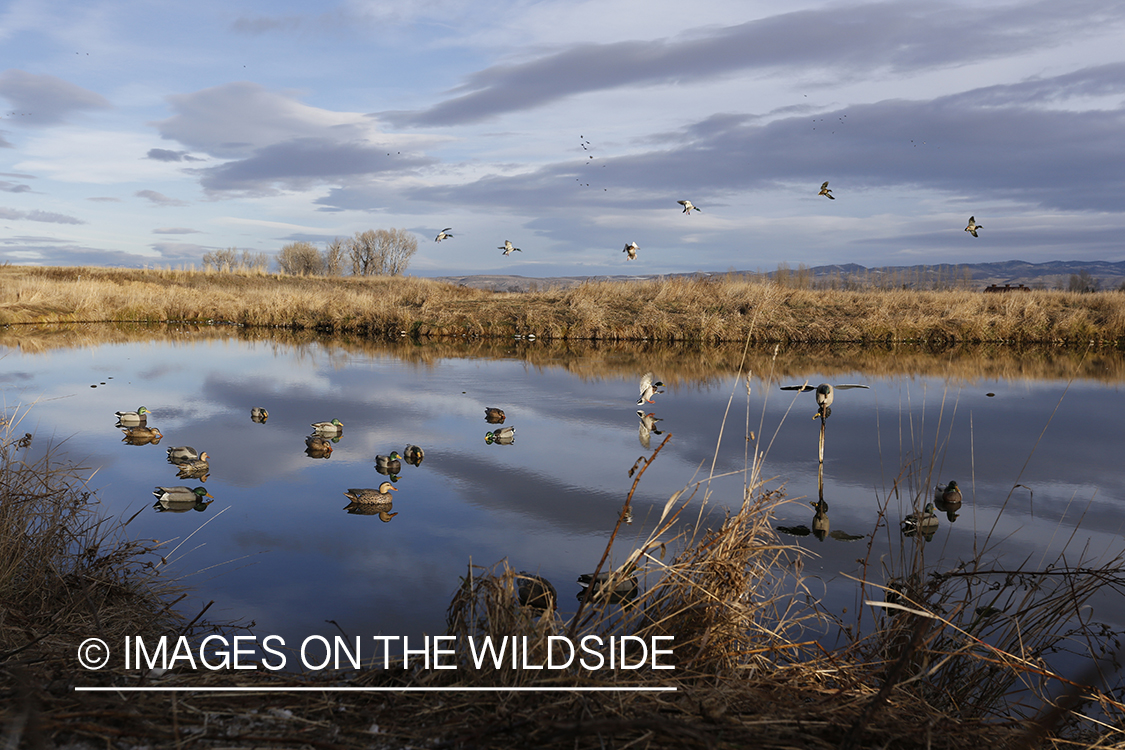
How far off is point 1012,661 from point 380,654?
2820 mm

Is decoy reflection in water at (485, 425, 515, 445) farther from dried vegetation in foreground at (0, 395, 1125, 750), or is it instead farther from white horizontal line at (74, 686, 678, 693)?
white horizontal line at (74, 686, 678, 693)

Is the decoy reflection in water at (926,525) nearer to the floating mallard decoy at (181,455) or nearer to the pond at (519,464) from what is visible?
the pond at (519,464)

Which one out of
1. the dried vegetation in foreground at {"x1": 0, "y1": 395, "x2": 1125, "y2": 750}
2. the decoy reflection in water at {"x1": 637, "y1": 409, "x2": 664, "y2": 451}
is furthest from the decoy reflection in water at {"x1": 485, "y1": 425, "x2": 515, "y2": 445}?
the dried vegetation in foreground at {"x1": 0, "y1": 395, "x2": 1125, "y2": 750}

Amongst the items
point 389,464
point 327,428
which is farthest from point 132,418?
point 389,464

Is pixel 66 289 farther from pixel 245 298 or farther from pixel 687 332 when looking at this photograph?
pixel 687 332

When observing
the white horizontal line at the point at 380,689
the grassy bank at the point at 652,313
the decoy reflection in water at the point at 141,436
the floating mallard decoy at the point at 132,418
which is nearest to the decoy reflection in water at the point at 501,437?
the decoy reflection in water at the point at 141,436

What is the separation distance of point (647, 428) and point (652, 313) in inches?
509

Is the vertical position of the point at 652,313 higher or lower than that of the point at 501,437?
higher

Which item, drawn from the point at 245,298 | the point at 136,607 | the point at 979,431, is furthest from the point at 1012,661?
the point at 245,298

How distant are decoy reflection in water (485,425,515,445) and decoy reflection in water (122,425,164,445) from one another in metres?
3.56

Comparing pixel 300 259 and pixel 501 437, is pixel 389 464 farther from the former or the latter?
pixel 300 259

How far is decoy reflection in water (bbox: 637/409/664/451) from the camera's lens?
864 centimetres

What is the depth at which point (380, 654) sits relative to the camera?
355 cm

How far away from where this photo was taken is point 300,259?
65.6 metres
